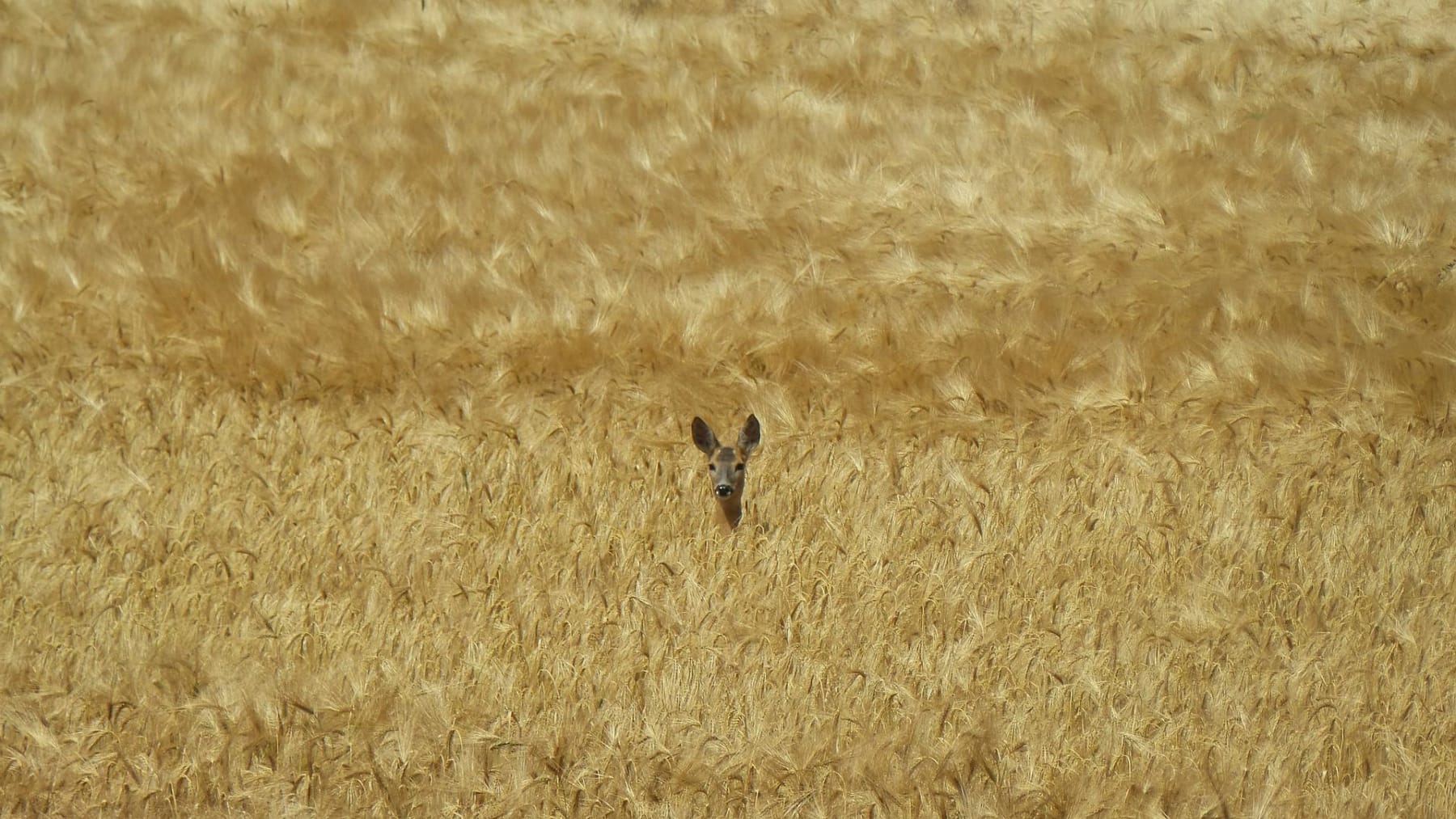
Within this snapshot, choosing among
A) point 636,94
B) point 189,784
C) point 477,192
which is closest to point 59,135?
point 477,192

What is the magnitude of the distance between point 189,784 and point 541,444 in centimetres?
213

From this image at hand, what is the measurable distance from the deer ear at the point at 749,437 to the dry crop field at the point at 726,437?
10cm

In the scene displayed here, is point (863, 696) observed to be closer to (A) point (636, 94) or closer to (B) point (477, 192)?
(B) point (477, 192)

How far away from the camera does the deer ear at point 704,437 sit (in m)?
5.82

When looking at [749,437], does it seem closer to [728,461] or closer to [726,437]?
[728,461]

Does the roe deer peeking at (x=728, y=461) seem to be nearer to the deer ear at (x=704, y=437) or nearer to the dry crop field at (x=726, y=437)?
the deer ear at (x=704, y=437)

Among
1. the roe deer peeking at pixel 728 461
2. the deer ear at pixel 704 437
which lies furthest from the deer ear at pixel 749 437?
the deer ear at pixel 704 437

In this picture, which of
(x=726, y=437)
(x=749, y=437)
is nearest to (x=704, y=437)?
(x=749, y=437)

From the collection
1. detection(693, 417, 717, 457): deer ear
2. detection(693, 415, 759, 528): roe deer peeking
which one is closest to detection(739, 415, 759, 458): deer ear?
detection(693, 415, 759, 528): roe deer peeking

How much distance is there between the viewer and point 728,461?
568 cm

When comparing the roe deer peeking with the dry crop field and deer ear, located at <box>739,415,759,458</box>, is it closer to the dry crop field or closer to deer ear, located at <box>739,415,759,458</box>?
deer ear, located at <box>739,415,759,458</box>

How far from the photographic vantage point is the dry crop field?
4488 mm

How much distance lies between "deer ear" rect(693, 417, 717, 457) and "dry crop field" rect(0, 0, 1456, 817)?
114 mm

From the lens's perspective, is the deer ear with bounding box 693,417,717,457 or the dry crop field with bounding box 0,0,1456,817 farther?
the deer ear with bounding box 693,417,717,457
